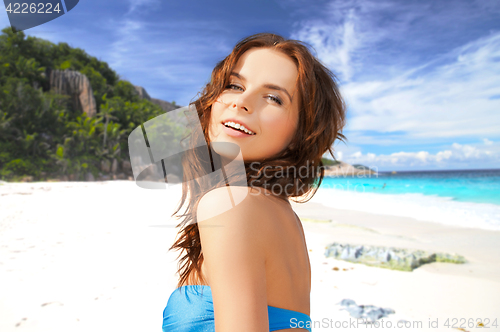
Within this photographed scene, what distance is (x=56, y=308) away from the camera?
2.51 m

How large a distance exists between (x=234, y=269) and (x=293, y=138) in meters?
0.51

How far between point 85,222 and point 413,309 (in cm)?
591

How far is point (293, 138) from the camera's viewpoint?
97 centimetres

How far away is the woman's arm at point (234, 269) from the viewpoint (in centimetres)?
61

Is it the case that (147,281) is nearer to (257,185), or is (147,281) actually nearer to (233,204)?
(257,185)

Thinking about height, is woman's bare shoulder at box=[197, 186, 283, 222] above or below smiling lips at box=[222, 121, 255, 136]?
below

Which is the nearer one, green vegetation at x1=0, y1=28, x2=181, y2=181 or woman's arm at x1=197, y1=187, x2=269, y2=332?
woman's arm at x1=197, y1=187, x2=269, y2=332

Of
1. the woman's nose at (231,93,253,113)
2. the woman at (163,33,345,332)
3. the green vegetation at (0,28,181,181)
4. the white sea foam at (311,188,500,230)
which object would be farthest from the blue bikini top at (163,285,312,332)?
the green vegetation at (0,28,181,181)

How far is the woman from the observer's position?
622 millimetres

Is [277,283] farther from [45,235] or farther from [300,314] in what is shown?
[45,235]

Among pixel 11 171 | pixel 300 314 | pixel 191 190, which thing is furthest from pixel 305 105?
pixel 11 171

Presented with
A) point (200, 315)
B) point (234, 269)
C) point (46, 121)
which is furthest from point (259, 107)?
point (46, 121)

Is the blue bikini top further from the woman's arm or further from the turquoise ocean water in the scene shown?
the turquoise ocean water

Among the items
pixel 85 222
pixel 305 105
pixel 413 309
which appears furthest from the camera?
pixel 85 222
